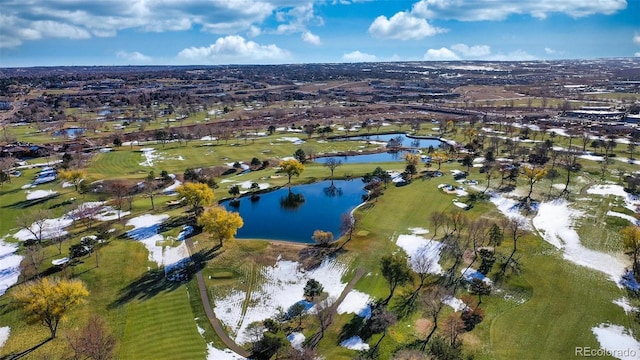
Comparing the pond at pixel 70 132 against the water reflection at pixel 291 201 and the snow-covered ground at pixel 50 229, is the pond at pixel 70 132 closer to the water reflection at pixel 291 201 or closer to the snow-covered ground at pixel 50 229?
the snow-covered ground at pixel 50 229

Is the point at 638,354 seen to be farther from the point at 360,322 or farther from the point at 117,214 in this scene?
the point at 117,214

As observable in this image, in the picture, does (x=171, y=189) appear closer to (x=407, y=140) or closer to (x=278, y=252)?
(x=278, y=252)

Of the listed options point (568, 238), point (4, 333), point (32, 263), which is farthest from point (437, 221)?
point (32, 263)

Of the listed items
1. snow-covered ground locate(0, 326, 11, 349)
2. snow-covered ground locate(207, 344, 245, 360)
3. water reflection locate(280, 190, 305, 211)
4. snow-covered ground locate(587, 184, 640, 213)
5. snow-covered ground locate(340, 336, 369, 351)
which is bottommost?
snow-covered ground locate(207, 344, 245, 360)

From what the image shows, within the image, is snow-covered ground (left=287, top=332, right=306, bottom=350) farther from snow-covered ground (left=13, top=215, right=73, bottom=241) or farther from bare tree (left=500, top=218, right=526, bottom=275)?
snow-covered ground (left=13, top=215, right=73, bottom=241)

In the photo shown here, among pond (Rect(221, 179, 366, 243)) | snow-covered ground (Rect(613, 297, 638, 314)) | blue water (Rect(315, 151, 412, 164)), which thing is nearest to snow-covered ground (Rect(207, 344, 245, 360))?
pond (Rect(221, 179, 366, 243))

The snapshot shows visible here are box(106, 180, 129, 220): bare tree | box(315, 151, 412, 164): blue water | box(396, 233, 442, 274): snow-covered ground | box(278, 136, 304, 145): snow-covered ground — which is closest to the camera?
box(396, 233, 442, 274): snow-covered ground

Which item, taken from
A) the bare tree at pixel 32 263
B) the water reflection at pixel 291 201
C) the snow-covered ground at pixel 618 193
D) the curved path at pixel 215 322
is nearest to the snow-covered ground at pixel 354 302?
the curved path at pixel 215 322

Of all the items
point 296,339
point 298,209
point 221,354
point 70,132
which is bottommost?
point 221,354
